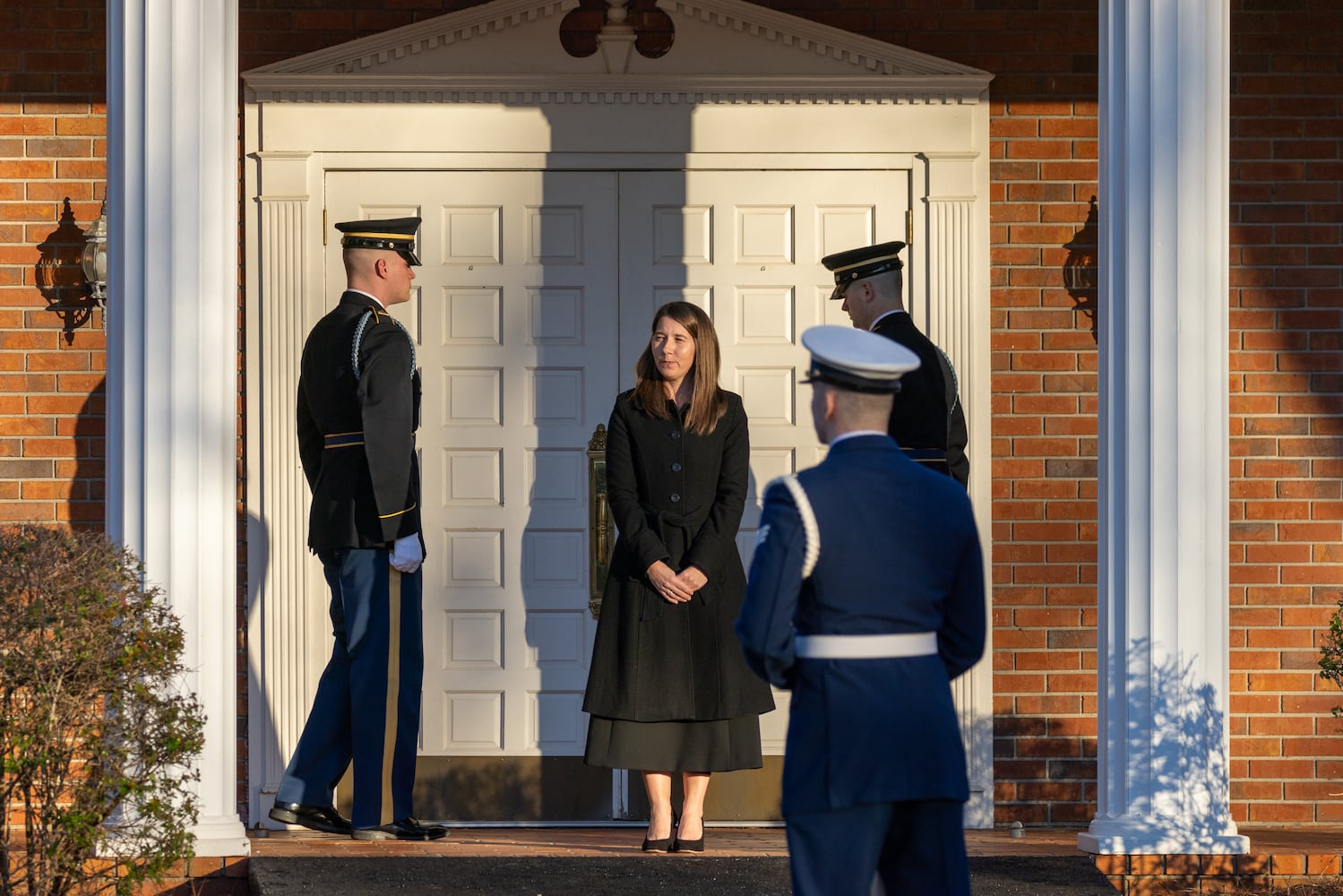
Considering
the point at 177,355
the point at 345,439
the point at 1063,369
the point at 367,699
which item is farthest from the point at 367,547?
the point at 1063,369

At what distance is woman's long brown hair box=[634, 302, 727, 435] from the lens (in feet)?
18.8

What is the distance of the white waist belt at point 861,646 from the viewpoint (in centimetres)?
370

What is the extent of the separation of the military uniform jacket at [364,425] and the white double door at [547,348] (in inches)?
51.4

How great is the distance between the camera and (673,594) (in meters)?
5.77

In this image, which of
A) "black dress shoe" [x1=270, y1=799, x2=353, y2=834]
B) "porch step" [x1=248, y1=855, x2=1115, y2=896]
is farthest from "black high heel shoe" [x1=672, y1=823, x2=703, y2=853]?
"black dress shoe" [x1=270, y1=799, x2=353, y2=834]

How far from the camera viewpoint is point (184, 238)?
561 cm

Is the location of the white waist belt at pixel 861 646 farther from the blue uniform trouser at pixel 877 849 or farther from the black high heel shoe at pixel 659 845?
the black high heel shoe at pixel 659 845

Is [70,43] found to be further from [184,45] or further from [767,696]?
[767,696]

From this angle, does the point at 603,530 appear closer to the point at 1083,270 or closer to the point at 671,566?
the point at 671,566

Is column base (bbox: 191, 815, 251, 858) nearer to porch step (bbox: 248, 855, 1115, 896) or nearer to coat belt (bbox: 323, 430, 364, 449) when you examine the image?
porch step (bbox: 248, 855, 1115, 896)

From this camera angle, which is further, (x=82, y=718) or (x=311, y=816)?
(x=311, y=816)

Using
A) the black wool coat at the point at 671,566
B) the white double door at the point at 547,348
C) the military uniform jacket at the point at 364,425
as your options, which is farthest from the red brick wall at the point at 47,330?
the black wool coat at the point at 671,566

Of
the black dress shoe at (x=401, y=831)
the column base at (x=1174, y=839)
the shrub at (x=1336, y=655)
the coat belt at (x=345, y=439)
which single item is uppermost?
the coat belt at (x=345, y=439)

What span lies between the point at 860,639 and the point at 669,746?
7.37ft
